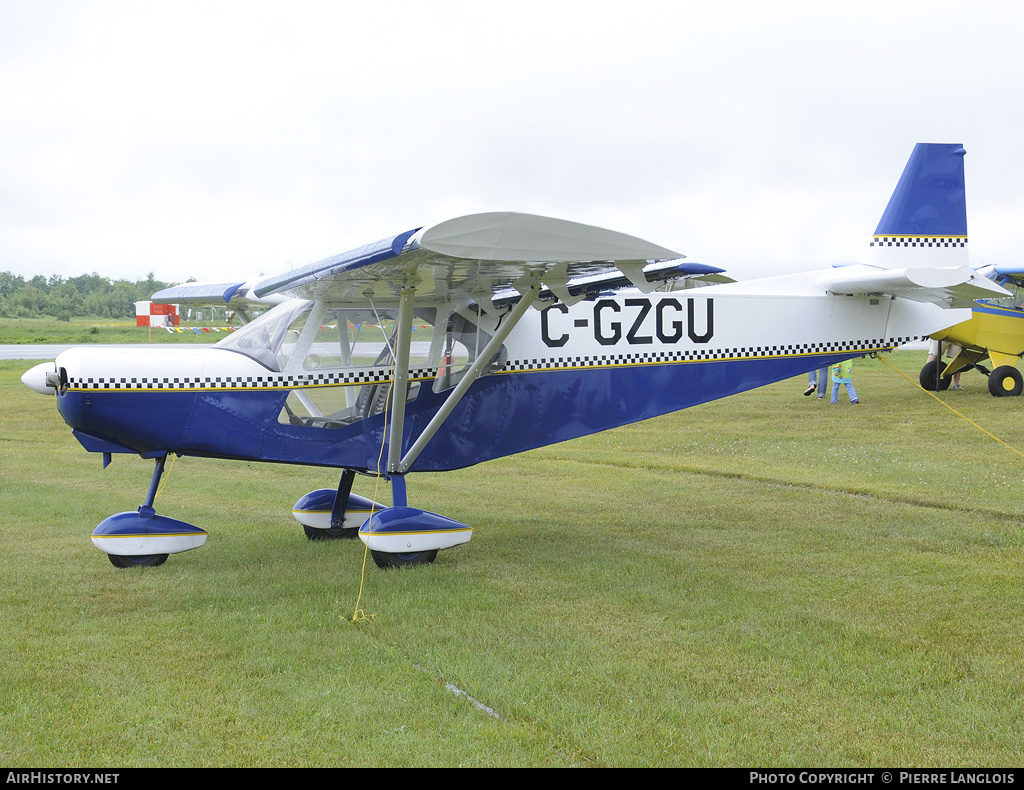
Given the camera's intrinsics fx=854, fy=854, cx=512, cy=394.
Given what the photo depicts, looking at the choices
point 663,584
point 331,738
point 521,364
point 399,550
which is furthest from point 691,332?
point 331,738

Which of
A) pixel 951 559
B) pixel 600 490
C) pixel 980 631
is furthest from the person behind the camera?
pixel 600 490

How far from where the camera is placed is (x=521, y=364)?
24.2 ft

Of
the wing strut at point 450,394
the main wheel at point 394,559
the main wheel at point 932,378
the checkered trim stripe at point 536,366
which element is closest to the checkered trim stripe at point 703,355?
the checkered trim stripe at point 536,366

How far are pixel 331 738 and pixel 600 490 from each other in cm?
670

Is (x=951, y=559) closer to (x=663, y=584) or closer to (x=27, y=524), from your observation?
(x=663, y=584)

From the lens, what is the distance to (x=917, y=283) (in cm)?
768

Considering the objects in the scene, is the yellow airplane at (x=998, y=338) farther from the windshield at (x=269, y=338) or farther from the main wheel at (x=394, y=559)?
the windshield at (x=269, y=338)

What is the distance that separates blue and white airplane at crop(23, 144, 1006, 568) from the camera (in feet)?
20.1

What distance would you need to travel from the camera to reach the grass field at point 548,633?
3652 millimetres

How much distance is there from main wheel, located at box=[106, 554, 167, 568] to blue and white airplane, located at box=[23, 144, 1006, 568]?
0.07ft

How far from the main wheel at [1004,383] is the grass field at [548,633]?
8817mm

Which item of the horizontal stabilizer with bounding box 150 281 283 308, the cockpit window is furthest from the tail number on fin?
the horizontal stabilizer with bounding box 150 281 283 308

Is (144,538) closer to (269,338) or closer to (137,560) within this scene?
(137,560)

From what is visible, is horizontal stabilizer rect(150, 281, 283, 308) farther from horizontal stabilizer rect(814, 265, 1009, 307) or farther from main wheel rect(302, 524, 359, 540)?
horizontal stabilizer rect(814, 265, 1009, 307)
